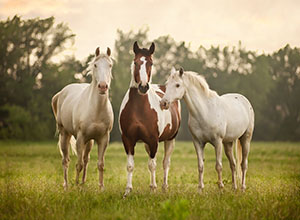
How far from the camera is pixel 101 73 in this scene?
23.9ft

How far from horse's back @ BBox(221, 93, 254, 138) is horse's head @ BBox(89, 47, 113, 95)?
2.68 metres

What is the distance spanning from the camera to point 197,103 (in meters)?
7.57

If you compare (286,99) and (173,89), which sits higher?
(286,99)

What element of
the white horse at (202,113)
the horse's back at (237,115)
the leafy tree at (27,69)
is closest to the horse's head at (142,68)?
the white horse at (202,113)

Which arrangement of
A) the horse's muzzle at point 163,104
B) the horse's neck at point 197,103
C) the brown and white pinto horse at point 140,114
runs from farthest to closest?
the horse's neck at point 197,103, the horse's muzzle at point 163,104, the brown and white pinto horse at point 140,114

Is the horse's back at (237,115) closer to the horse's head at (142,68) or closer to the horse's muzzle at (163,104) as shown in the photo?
the horse's muzzle at (163,104)

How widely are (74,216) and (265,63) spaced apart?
4890 cm

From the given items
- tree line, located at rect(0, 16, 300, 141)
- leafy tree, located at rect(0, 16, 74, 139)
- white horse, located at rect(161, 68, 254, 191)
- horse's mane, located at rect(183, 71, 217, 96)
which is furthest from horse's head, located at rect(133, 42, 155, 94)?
leafy tree, located at rect(0, 16, 74, 139)

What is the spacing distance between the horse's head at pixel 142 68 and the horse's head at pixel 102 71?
0.60m

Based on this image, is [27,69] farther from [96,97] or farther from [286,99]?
[286,99]

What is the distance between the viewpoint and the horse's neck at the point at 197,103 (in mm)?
7512

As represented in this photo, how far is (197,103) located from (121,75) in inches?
1393

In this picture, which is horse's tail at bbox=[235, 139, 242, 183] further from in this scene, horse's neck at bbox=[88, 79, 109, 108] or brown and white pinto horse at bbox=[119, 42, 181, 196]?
horse's neck at bbox=[88, 79, 109, 108]

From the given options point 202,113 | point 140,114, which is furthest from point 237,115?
point 140,114
